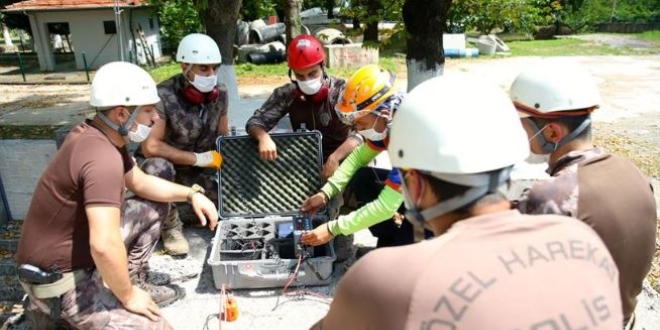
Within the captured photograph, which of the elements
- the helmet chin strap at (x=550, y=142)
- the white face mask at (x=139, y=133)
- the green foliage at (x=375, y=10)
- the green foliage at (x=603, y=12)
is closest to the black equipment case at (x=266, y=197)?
the white face mask at (x=139, y=133)

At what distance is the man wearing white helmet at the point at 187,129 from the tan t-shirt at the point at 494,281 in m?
2.79

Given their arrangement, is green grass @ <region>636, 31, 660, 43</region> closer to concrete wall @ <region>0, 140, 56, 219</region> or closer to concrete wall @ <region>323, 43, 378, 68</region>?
concrete wall @ <region>323, 43, 378, 68</region>

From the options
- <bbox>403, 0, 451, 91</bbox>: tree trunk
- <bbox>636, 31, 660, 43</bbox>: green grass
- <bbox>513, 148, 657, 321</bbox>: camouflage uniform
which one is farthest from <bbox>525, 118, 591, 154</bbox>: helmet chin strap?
<bbox>636, 31, 660, 43</bbox>: green grass

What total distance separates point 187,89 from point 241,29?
65.2ft

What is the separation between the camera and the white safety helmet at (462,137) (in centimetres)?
135

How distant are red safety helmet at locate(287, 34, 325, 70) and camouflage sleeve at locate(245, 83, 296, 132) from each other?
362 mm

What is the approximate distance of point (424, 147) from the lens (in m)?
1.40

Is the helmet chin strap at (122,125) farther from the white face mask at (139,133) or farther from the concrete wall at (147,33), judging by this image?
the concrete wall at (147,33)

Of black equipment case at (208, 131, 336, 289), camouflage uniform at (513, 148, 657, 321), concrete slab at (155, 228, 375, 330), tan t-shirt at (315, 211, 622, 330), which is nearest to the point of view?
tan t-shirt at (315, 211, 622, 330)

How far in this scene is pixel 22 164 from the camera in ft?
16.4

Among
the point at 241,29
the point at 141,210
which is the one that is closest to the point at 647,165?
the point at 141,210

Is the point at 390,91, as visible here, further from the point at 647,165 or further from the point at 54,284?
the point at 647,165

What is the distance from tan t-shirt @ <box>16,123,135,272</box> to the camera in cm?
242

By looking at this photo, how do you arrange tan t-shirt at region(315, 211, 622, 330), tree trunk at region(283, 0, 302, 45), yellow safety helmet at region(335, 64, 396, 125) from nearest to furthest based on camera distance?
1. tan t-shirt at region(315, 211, 622, 330)
2. yellow safety helmet at region(335, 64, 396, 125)
3. tree trunk at region(283, 0, 302, 45)
